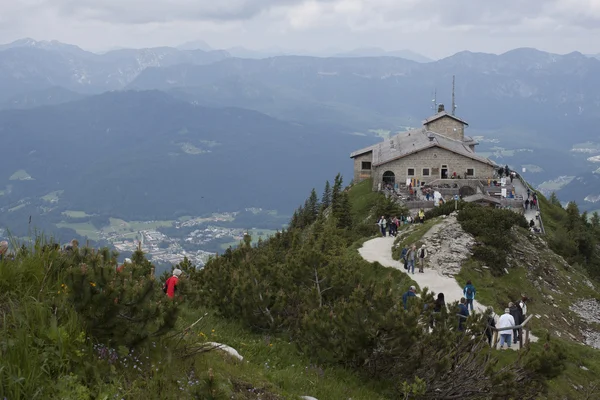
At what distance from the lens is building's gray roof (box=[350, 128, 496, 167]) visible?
206 feet

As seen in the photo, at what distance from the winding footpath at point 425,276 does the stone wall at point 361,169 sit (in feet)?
127

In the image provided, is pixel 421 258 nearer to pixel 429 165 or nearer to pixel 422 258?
pixel 422 258

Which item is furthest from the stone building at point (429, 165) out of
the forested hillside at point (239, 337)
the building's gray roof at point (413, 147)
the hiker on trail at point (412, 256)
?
the forested hillside at point (239, 337)

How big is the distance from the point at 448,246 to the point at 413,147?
35947 mm

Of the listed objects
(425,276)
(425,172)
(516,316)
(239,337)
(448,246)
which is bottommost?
(516,316)

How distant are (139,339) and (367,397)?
4017 mm

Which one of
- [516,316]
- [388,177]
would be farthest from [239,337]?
[388,177]

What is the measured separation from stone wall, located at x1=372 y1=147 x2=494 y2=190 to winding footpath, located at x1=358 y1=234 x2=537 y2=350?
95.2 ft

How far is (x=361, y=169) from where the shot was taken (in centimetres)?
7412

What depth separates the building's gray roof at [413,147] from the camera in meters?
62.8

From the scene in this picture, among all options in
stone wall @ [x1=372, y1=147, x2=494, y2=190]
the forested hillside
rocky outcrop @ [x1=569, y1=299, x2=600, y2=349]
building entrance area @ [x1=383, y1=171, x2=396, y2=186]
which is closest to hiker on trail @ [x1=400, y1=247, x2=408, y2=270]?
rocky outcrop @ [x1=569, y1=299, x2=600, y2=349]

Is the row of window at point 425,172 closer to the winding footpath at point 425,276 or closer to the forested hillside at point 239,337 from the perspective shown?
the winding footpath at point 425,276

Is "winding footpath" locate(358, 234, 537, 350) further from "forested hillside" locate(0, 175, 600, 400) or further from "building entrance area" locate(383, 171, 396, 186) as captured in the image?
"building entrance area" locate(383, 171, 396, 186)

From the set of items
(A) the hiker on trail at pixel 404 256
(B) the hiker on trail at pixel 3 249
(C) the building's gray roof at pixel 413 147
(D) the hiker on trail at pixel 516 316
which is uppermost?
(C) the building's gray roof at pixel 413 147
